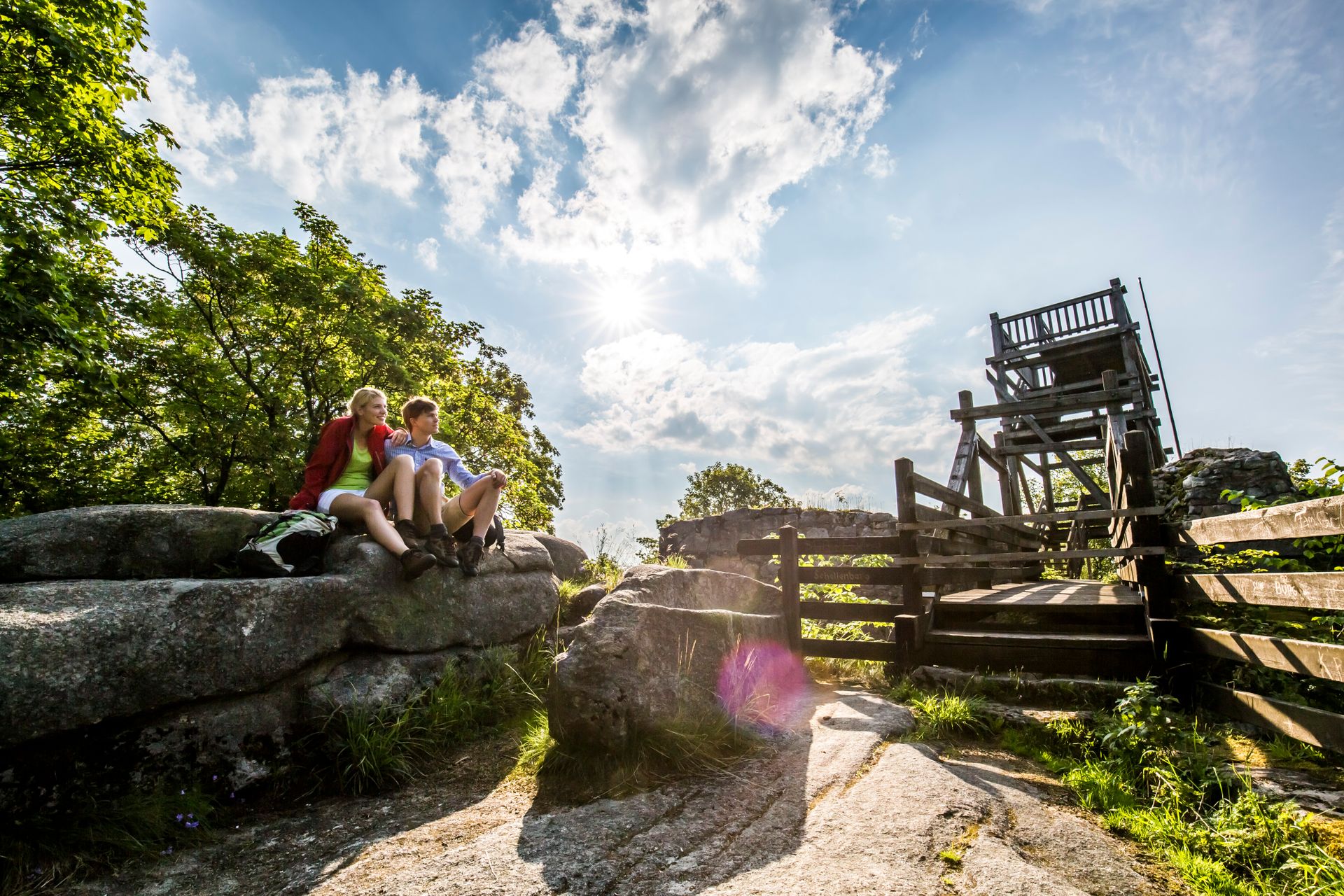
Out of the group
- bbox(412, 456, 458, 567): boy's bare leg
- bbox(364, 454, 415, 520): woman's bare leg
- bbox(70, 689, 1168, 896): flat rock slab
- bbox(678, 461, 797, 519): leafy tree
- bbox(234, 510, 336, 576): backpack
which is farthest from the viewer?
bbox(678, 461, 797, 519): leafy tree

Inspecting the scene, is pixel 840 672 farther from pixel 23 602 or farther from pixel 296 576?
pixel 23 602

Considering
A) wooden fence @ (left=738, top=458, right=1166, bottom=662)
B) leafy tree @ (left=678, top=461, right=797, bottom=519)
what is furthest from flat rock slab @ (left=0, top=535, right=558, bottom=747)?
leafy tree @ (left=678, top=461, right=797, bottom=519)

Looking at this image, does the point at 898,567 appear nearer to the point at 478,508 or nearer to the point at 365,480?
the point at 478,508

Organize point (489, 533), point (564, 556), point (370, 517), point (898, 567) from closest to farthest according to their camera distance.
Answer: point (370, 517) < point (489, 533) < point (898, 567) < point (564, 556)

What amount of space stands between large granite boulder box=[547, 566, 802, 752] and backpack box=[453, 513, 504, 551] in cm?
137

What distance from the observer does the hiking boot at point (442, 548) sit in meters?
4.38

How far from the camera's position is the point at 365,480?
191 inches

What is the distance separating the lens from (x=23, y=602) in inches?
113

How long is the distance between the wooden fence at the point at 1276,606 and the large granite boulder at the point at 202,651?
16.7 feet

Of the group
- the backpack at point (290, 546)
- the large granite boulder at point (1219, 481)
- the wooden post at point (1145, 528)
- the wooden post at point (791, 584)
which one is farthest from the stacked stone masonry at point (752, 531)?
the backpack at point (290, 546)

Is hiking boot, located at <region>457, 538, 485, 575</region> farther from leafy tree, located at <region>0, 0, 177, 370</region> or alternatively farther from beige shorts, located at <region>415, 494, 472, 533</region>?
leafy tree, located at <region>0, 0, 177, 370</region>

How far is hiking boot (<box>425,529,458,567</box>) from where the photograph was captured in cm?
438

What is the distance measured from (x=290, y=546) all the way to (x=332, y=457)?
981 millimetres

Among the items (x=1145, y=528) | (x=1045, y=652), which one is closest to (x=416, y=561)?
(x=1045, y=652)
